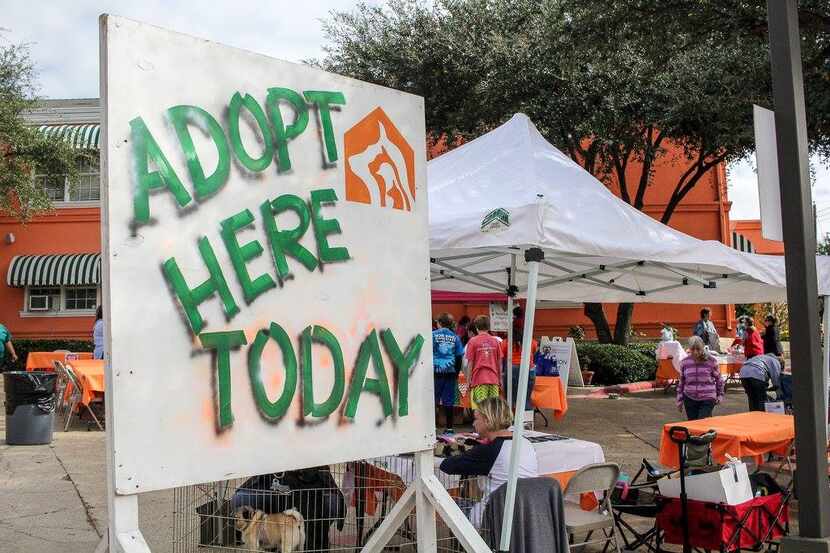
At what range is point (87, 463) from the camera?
9.67m

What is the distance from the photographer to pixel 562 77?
1866cm

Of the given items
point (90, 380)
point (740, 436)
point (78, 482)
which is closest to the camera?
point (740, 436)

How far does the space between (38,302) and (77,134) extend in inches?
225

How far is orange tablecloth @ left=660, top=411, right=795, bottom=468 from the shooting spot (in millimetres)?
6602

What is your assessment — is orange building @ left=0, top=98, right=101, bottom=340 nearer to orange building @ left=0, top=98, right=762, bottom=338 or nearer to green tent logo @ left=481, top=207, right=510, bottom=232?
orange building @ left=0, top=98, right=762, bottom=338

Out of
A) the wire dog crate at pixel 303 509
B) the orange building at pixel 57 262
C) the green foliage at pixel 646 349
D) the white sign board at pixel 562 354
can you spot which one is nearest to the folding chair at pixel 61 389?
the white sign board at pixel 562 354

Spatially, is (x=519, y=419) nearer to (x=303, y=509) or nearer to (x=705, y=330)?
(x=303, y=509)

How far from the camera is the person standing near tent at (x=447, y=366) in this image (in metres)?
→ 12.3

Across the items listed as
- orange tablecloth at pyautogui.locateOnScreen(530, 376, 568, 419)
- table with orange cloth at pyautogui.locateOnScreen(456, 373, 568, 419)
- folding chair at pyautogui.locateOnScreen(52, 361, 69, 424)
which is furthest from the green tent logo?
folding chair at pyautogui.locateOnScreen(52, 361, 69, 424)

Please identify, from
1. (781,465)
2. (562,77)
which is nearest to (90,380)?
A: (781,465)

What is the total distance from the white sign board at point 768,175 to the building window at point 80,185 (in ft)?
72.6

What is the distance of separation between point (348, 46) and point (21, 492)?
17.0 meters

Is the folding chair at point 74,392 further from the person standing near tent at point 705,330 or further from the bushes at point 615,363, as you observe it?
the person standing near tent at point 705,330

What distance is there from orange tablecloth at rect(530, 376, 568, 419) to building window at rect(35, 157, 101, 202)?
1637cm
